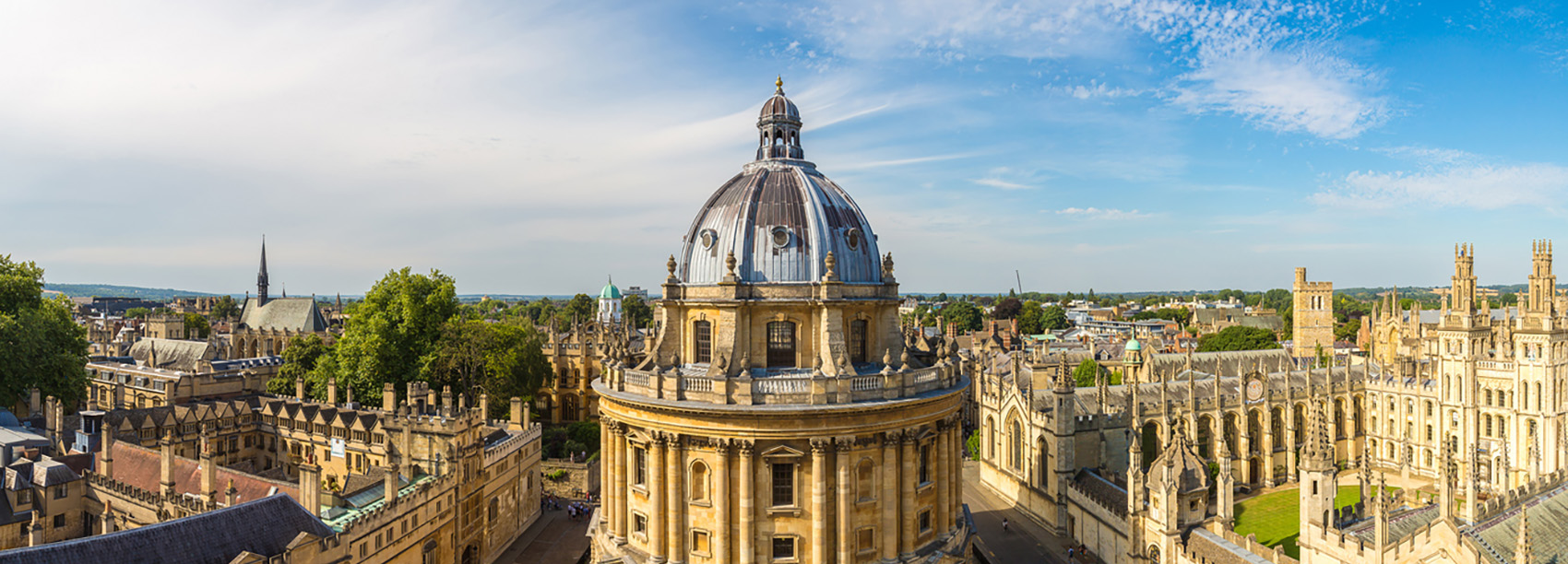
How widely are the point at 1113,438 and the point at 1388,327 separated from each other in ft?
187

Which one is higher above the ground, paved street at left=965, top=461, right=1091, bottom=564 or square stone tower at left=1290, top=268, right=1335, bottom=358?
square stone tower at left=1290, top=268, right=1335, bottom=358

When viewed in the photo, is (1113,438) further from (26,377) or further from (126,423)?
(26,377)

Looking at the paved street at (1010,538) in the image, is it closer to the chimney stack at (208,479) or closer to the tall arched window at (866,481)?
the tall arched window at (866,481)

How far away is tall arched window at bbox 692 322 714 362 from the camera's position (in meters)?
30.2

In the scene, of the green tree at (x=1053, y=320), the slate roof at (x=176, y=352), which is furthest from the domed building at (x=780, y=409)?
the green tree at (x=1053, y=320)

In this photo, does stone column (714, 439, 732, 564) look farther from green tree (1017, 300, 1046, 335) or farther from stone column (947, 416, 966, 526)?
green tree (1017, 300, 1046, 335)

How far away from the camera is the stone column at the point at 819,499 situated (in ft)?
87.6

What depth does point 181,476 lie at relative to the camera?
36.9 meters

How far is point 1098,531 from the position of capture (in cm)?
4097

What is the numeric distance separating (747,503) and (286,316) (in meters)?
113

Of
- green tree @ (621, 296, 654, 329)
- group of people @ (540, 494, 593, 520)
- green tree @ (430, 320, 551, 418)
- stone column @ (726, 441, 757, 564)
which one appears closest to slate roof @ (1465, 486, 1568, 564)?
stone column @ (726, 441, 757, 564)

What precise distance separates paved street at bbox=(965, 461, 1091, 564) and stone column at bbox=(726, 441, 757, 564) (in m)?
16.3

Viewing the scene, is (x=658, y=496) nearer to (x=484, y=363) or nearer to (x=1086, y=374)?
(x=484, y=363)

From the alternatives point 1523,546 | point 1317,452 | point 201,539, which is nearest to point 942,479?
point 1317,452
